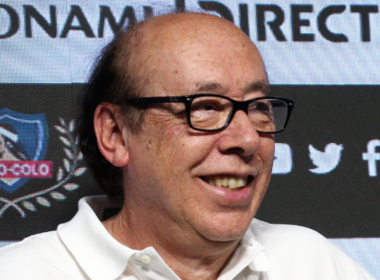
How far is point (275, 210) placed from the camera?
187 cm

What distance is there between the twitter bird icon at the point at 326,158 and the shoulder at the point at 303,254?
324 millimetres

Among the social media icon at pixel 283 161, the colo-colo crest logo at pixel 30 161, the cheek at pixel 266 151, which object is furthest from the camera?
the social media icon at pixel 283 161

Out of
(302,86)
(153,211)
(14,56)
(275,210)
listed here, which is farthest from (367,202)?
(14,56)

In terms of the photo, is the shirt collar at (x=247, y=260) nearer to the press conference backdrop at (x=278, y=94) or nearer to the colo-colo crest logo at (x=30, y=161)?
the press conference backdrop at (x=278, y=94)

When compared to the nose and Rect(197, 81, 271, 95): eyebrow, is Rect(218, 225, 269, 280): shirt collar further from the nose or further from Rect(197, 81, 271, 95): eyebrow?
Rect(197, 81, 271, 95): eyebrow

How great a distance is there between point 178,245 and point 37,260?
1.12 feet

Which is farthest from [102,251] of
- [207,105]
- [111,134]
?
[207,105]

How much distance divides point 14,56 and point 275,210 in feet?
3.26

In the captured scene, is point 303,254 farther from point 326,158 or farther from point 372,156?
point 372,156

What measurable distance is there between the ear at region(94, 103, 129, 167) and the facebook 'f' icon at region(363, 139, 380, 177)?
0.94 m

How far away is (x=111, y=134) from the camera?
1.42m

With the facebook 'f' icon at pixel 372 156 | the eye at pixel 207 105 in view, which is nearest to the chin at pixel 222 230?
the eye at pixel 207 105

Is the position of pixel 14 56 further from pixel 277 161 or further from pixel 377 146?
pixel 377 146

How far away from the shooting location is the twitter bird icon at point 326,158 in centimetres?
189
